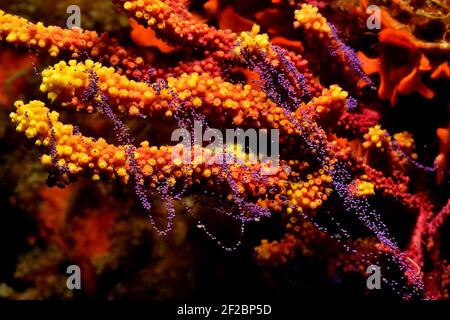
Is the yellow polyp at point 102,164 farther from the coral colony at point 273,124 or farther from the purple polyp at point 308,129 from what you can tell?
the purple polyp at point 308,129

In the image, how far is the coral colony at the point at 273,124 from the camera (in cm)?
150

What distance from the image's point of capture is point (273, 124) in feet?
5.37

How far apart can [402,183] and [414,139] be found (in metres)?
0.24

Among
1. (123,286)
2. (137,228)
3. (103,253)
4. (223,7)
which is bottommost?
(123,286)

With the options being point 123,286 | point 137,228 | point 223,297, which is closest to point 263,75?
point 223,297

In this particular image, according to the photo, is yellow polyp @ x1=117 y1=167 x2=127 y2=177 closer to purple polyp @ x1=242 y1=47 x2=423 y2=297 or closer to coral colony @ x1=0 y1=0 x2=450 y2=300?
coral colony @ x1=0 y1=0 x2=450 y2=300

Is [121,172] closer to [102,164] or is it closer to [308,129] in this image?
[102,164]

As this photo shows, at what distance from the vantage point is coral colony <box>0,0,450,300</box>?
1.50 metres

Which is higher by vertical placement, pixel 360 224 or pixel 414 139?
pixel 414 139

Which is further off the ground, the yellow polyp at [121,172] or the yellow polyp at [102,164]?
the yellow polyp at [102,164]

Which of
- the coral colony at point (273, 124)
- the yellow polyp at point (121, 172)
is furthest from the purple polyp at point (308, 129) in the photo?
the yellow polyp at point (121, 172)

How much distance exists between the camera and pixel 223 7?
217 cm

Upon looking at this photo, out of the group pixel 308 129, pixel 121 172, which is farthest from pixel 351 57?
pixel 121 172
